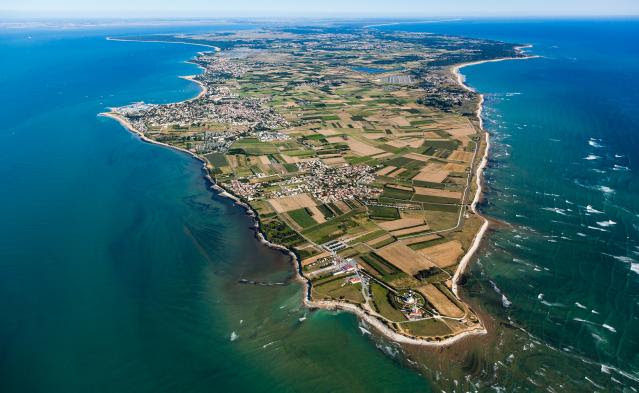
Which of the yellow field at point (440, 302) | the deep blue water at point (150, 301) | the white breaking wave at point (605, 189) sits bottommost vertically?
the deep blue water at point (150, 301)

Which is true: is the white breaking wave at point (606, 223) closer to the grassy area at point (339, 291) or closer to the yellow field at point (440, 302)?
the yellow field at point (440, 302)

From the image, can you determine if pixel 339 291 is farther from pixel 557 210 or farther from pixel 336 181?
pixel 557 210

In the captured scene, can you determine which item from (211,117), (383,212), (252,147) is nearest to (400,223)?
(383,212)

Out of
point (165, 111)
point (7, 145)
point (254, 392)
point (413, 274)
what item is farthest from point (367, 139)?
point (7, 145)

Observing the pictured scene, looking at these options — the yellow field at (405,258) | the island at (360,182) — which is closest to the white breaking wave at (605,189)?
the island at (360,182)

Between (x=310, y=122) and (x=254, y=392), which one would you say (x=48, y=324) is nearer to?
(x=254, y=392)
